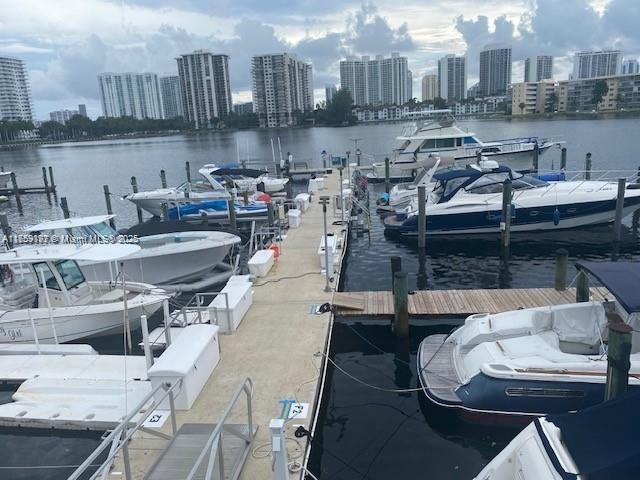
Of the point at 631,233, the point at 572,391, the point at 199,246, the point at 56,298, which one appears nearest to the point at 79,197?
the point at 199,246

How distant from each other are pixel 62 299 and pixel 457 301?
10109mm

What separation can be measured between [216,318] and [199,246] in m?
7.19

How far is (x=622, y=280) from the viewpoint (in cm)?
849

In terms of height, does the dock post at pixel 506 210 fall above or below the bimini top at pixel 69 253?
below

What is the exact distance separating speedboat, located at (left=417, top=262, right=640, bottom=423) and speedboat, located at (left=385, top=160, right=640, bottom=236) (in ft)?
39.8

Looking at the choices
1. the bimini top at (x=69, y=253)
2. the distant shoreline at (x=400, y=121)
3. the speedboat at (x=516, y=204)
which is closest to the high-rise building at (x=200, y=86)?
the distant shoreline at (x=400, y=121)

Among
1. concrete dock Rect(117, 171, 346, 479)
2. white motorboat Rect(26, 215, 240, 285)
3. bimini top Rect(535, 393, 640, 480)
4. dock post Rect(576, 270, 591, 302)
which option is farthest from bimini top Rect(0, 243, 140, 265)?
dock post Rect(576, 270, 591, 302)

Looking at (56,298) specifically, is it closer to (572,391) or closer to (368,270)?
(368,270)

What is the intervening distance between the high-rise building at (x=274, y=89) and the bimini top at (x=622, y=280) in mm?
162467

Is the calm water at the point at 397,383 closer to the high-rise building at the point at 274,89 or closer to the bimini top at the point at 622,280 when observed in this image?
the bimini top at the point at 622,280

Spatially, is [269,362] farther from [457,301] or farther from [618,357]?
[618,357]

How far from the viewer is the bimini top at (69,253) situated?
11.2 m

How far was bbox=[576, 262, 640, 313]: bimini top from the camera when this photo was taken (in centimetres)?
791

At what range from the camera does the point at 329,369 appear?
36.3ft
